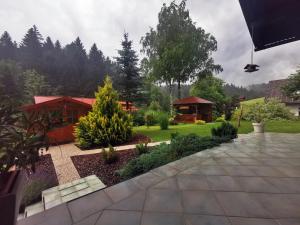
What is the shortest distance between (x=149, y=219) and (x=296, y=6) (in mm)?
4694

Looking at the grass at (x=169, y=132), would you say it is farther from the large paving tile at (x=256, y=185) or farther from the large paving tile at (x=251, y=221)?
the large paving tile at (x=251, y=221)

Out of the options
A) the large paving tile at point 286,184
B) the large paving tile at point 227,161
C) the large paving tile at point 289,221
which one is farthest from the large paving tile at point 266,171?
the large paving tile at point 289,221

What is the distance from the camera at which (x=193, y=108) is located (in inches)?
703

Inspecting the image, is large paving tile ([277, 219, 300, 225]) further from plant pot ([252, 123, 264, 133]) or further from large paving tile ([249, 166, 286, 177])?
plant pot ([252, 123, 264, 133])

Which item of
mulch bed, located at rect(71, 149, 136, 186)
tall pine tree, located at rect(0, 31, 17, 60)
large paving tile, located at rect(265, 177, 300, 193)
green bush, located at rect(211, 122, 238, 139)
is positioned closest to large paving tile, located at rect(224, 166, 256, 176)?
large paving tile, located at rect(265, 177, 300, 193)

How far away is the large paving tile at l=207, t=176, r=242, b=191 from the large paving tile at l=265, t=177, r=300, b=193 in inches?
21.8

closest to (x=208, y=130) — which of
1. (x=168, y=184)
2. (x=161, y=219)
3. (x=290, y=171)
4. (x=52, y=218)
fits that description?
(x=290, y=171)

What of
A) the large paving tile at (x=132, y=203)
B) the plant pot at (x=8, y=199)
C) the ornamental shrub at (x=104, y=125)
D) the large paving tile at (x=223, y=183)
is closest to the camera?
the plant pot at (x=8, y=199)

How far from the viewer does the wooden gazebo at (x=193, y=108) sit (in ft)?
56.2

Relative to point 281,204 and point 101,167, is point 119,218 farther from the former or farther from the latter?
point 101,167

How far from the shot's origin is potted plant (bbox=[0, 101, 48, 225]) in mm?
1224

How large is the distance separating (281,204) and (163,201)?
4.51 ft

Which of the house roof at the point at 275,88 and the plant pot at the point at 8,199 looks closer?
the plant pot at the point at 8,199

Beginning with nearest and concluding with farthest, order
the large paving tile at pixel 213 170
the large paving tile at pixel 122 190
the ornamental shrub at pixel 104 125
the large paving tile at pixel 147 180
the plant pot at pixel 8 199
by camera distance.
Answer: the plant pot at pixel 8 199 < the large paving tile at pixel 122 190 < the large paving tile at pixel 147 180 < the large paving tile at pixel 213 170 < the ornamental shrub at pixel 104 125
